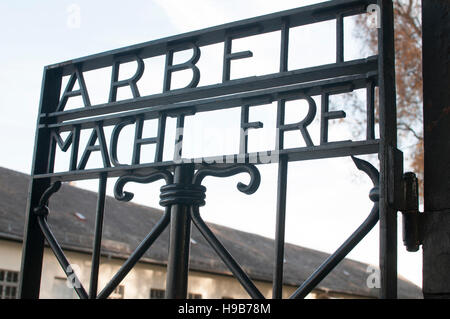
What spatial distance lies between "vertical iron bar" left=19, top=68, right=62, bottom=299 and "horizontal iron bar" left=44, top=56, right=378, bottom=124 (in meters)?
0.08

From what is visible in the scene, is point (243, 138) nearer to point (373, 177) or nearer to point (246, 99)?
point (246, 99)

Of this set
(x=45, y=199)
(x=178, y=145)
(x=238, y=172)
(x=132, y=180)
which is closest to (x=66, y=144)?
(x=45, y=199)

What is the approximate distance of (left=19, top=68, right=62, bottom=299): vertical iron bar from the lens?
2332 mm

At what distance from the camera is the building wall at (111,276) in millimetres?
14039

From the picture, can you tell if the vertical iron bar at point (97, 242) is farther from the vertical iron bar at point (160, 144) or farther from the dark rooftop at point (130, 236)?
the dark rooftop at point (130, 236)

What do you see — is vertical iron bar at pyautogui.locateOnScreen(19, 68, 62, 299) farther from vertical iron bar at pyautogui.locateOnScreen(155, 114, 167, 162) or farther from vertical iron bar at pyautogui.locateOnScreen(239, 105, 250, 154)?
vertical iron bar at pyautogui.locateOnScreen(239, 105, 250, 154)

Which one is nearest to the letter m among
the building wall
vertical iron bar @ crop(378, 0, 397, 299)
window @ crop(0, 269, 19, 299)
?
vertical iron bar @ crop(378, 0, 397, 299)

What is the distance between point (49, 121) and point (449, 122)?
157 cm

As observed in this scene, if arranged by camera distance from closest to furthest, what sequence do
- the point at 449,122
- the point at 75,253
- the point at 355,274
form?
the point at 449,122, the point at 75,253, the point at 355,274

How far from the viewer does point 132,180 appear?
7.02ft

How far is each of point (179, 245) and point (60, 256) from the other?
0.51m
